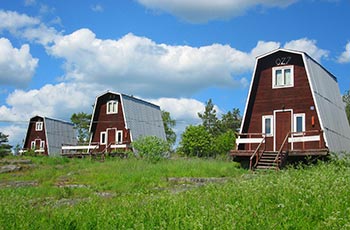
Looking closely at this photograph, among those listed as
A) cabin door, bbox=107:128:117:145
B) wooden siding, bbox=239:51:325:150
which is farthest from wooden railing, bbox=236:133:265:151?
cabin door, bbox=107:128:117:145

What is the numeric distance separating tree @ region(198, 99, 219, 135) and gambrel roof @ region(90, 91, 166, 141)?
82.6 ft

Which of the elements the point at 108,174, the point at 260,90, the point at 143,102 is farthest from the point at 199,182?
the point at 143,102

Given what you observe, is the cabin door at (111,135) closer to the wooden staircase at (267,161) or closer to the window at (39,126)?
the window at (39,126)

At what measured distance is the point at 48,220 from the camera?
8969 millimetres

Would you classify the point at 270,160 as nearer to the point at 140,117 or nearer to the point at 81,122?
the point at 140,117

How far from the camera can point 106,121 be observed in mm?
41188

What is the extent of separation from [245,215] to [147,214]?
2.22m

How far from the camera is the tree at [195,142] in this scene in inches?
1972

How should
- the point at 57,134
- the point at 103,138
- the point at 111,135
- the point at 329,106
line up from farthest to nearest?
the point at 57,134 < the point at 103,138 < the point at 111,135 < the point at 329,106

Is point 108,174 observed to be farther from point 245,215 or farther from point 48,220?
point 245,215

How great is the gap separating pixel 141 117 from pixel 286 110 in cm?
1858

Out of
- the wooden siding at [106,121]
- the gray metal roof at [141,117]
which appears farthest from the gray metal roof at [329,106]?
the wooden siding at [106,121]

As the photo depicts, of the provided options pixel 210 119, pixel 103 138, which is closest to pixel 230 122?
pixel 210 119

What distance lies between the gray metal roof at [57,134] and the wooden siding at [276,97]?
29562 mm
